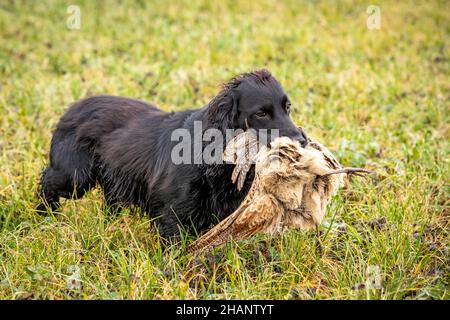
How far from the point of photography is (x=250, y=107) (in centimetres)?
374

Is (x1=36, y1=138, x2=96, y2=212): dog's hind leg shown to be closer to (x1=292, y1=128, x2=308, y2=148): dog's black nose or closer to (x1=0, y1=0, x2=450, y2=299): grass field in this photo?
(x1=0, y1=0, x2=450, y2=299): grass field

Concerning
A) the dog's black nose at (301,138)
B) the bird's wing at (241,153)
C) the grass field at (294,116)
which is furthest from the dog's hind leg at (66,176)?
the dog's black nose at (301,138)

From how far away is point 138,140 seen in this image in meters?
4.35

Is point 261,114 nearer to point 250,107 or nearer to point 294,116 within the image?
point 250,107

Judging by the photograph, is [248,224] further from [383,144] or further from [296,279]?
[383,144]

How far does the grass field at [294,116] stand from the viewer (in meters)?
3.44

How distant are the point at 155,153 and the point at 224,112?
2.45ft

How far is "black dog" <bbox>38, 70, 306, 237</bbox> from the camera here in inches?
148

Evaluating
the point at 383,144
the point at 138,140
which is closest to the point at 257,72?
the point at 138,140

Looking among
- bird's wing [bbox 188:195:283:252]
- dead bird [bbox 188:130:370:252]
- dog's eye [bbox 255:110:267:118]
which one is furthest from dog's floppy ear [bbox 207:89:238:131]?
bird's wing [bbox 188:195:283:252]

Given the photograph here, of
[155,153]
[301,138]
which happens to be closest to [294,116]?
[155,153]

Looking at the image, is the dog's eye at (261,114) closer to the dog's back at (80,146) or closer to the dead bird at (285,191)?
the dead bird at (285,191)

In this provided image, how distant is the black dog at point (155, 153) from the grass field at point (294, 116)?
220 millimetres
